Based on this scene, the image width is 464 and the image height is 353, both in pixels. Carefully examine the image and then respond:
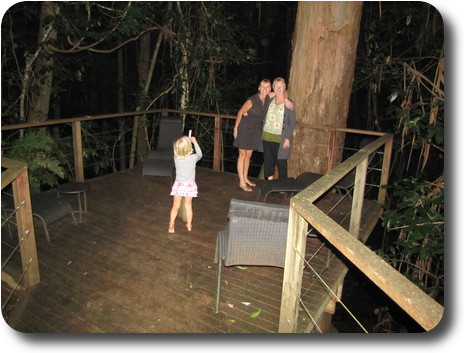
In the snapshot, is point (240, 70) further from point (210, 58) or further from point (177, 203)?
point (177, 203)

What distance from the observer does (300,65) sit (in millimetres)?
5637

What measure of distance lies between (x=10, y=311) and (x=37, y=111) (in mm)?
5237

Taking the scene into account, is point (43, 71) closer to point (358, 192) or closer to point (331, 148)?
point (331, 148)

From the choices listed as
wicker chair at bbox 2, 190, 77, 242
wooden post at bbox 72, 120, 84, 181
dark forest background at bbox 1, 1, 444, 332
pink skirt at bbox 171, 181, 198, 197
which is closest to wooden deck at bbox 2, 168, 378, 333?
wicker chair at bbox 2, 190, 77, 242

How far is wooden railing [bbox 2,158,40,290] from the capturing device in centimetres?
308

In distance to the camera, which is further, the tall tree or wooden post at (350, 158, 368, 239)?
the tall tree

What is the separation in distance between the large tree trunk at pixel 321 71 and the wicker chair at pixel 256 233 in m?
3.31

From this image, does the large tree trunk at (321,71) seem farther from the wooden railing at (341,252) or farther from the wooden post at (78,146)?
the wooden post at (78,146)

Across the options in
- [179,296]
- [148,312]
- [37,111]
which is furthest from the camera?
[37,111]

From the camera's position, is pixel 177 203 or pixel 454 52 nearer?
pixel 454 52

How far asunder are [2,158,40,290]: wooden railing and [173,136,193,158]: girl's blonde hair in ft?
4.86

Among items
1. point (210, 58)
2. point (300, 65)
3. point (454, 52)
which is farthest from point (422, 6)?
point (210, 58)

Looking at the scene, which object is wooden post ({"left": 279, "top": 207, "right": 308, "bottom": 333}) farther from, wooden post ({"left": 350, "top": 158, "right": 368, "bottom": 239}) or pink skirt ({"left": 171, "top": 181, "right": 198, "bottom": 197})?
pink skirt ({"left": 171, "top": 181, "right": 198, "bottom": 197})

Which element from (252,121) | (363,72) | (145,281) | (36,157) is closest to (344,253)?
(145,281)
